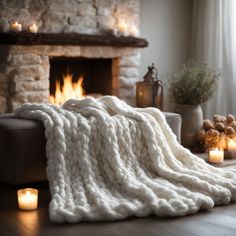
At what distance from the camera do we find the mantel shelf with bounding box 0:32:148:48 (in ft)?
14.6

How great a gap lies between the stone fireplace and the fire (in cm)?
21

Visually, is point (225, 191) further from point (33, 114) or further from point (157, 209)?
point (33, 114)

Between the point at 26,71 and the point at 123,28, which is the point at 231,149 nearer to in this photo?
the point at 123,28

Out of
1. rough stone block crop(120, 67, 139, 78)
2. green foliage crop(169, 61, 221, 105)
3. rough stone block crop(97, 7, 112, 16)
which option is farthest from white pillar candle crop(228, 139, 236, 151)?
rough stone block crop(97, 7, 112, 16)

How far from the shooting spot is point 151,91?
4918 millimetres

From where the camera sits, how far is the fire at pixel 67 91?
500cm

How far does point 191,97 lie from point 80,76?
136 centimetres

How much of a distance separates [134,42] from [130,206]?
116 inches

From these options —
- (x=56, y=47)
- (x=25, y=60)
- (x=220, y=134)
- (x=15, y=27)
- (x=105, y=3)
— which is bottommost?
(x=220, y=134)

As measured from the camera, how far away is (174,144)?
10.3 ft

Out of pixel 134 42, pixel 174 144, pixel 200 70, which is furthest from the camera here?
pixel 134 42

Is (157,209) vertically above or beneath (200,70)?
beneath

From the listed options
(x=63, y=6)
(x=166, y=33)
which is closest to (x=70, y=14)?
(x=63, y=6)

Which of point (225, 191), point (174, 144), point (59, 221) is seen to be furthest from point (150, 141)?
point (59, 221)
